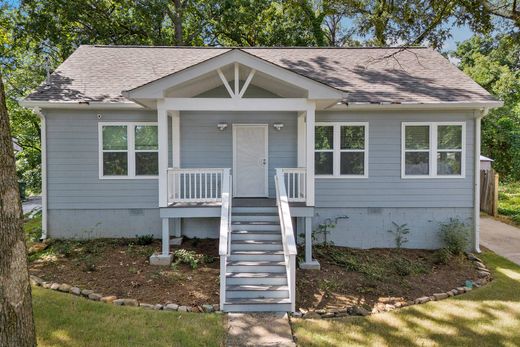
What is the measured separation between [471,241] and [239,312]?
21.6 feet

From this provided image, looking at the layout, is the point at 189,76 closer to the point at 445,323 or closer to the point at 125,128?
the point at 125,128

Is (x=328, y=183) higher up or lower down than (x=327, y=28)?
lower down

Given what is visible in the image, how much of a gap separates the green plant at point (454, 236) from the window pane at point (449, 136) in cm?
188

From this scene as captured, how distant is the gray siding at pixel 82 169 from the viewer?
28.1 feet

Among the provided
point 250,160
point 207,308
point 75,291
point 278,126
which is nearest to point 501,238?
point 278,126

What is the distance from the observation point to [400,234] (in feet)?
28.9

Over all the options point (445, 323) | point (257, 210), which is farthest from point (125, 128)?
point (445, 323)

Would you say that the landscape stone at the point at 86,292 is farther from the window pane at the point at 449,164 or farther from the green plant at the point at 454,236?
the window pane at the point at 449,164

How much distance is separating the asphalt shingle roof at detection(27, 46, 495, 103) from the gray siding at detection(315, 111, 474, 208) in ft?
1.70

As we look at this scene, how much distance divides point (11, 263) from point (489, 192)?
15136mm

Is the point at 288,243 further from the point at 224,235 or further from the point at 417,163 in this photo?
the point at 417,163

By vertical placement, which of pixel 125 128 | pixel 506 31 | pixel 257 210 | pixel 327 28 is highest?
pixel 327 28

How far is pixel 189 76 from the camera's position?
6867 millimetres

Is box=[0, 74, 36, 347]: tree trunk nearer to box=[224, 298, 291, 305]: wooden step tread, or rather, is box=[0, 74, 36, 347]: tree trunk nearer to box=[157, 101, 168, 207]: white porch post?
box=[224, 298, 291, 305]: wooden step tread
